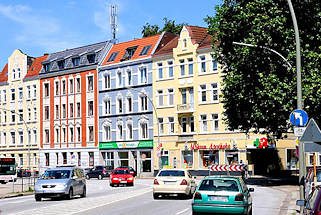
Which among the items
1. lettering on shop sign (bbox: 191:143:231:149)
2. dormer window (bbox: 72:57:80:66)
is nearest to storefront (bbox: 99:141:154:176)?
lettering on shop sign (bbox: 191:143:231:149)

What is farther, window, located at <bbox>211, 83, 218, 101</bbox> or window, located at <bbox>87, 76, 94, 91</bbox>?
window, located at <bbox>87, 76, 94, 91</bbox>

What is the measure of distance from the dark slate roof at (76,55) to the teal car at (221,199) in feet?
175

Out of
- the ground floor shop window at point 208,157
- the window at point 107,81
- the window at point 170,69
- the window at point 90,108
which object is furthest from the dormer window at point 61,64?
the ground floor shop window at point 208,157

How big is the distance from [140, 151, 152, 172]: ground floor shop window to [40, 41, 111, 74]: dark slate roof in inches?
533

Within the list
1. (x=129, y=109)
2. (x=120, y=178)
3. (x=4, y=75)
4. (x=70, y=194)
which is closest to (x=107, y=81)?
(x=129, y=109)

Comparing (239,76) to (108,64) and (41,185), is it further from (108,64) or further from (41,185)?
(108,64)

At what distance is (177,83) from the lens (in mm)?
59594

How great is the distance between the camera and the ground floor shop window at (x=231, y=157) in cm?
5447

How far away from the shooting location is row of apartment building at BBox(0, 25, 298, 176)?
56.1 metres

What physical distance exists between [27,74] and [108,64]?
658 inches

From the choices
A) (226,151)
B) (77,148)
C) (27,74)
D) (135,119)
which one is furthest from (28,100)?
(226,151)

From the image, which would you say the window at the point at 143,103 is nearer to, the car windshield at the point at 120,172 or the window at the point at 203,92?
the window at the point at 203,92

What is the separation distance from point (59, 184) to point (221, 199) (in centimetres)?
1177

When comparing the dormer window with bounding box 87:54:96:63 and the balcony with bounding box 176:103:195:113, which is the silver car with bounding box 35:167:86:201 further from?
the dormer window with bounding box 87:54:96:63
